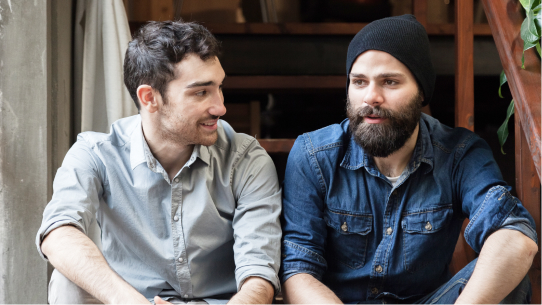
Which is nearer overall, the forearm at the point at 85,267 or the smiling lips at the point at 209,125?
the forearm at the point at 85,267

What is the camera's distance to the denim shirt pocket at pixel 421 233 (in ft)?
5.94

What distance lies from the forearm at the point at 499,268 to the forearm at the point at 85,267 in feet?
3.28

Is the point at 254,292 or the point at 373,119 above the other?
the point at 373,119

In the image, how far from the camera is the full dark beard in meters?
1.80

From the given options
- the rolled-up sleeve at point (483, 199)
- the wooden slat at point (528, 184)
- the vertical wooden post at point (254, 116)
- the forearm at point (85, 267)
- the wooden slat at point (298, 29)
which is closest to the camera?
the forearm at point (85, 267)

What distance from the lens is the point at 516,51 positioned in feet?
5.57

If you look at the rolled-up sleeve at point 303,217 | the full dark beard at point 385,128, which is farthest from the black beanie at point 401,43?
the rolled-up sleeve at point 303,217

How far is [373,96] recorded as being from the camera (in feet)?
5.81

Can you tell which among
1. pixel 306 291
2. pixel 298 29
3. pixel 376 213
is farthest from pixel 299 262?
pixel 298 29

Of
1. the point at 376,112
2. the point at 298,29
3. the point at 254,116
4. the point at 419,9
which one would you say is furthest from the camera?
the point at 254,116

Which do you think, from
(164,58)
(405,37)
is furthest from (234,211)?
(405,37)

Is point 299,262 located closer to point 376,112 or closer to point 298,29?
point 376,112

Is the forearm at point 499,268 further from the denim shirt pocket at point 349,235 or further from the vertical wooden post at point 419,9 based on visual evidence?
the vertical wooden post at point 419,9

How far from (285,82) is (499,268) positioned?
2188 millimetres
